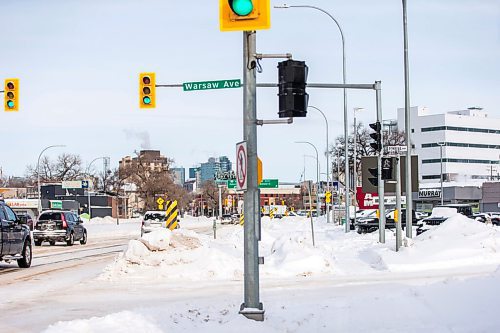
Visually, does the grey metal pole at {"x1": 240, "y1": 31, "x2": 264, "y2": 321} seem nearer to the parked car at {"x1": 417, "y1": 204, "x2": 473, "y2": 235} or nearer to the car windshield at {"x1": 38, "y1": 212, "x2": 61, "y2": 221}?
the car windshield at {"x1": 38, "y1": 212, "x2": 61, "y2": 221}

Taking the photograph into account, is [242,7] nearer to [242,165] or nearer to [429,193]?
[242,165]

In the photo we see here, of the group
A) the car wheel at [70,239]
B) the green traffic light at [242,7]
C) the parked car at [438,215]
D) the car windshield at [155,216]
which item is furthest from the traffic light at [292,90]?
the car windshield at [155,216]

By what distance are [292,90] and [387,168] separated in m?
15.3

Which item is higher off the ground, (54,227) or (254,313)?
(254,313)

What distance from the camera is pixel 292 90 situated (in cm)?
1096

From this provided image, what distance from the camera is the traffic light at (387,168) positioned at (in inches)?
1009

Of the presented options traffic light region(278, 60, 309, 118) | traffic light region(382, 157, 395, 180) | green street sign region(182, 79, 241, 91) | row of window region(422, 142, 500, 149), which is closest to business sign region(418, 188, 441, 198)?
row of window region(422, 142, 500, 149)

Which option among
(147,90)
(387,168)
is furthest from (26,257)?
(387,168)

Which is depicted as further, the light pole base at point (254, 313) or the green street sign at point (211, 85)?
the green street sign at point (211, 85)

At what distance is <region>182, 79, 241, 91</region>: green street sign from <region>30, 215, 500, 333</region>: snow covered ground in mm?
5660

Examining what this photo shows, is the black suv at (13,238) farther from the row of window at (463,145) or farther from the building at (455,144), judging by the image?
the row of window at (463,145)

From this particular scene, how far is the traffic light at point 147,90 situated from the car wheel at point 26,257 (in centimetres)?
657

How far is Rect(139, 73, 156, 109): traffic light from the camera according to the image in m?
26.7

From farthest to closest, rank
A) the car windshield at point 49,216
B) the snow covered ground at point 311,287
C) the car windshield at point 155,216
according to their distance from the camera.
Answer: the car windshield at point 155,216, the car windshield at point 49,216, the snow covered ground at point 311,287
